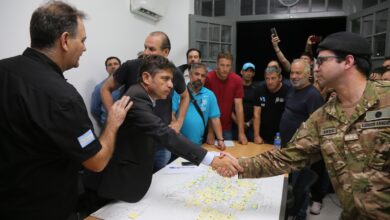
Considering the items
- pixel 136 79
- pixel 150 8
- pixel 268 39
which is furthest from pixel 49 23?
pixel 268 39

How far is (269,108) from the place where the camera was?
3.55 meters

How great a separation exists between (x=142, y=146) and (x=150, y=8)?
11.3 ft

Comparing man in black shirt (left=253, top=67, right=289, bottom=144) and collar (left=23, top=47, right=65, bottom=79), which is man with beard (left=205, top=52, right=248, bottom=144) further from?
collar (left=23, top=47, right=65, bottom=79)

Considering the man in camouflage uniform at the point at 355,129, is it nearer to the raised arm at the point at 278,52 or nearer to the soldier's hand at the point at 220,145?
the soldier's hand at the point at 220,145

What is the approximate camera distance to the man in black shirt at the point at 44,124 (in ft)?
3.75

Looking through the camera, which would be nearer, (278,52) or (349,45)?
(349,45)

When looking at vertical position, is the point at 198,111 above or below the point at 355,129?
below

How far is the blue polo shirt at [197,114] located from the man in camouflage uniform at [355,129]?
1.55 meters

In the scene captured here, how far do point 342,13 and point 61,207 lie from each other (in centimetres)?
549

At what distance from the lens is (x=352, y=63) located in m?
1.50

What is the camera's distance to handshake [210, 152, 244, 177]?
1.95 meters

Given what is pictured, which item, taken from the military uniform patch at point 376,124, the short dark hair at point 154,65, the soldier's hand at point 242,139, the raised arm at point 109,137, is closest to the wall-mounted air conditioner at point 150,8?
the soldier's hand at point 242,139

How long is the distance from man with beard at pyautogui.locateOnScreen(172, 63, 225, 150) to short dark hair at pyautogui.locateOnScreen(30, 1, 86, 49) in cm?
188

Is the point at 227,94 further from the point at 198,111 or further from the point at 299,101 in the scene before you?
the point at 299,101
